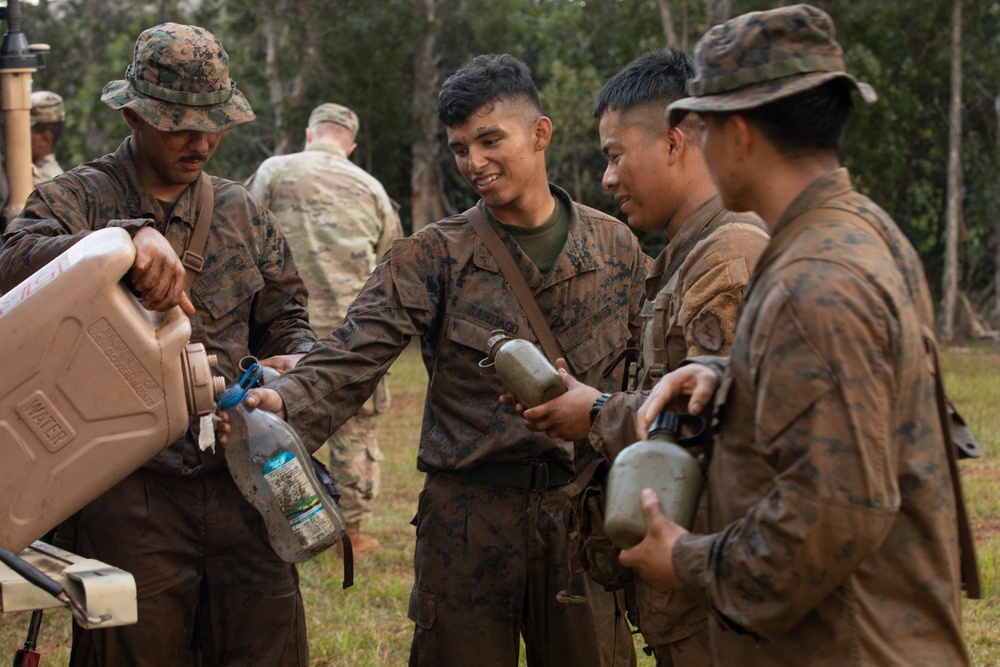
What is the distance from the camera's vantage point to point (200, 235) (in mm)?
3947

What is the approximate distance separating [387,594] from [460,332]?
279cm

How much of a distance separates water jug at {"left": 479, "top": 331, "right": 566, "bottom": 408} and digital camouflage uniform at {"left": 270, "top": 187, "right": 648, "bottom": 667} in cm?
48

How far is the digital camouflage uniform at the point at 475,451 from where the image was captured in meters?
3.89

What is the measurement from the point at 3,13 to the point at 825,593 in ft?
17.0

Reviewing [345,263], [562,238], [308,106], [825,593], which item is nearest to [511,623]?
[562,238]

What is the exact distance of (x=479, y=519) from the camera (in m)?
3.92

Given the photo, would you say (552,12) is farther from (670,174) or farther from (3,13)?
(670,174)

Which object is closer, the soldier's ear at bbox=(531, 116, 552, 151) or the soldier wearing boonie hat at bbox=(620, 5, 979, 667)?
the soldier wearing boonie hat at bbox=(620, 5, 979, 667)

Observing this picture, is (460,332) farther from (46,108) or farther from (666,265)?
(46,108)

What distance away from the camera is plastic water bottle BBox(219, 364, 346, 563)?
131 inches

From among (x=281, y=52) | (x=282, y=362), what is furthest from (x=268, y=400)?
(x=281, y=52)

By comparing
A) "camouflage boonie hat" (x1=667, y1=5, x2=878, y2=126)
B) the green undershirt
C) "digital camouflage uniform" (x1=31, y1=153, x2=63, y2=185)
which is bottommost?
"digital camouflage uniform" (x1=31, y1=153, x2=63, y2=185)

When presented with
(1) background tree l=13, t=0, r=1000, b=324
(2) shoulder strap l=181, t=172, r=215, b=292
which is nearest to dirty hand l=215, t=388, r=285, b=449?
(2) shoulder strap l=181, t=172, r=215, b=292

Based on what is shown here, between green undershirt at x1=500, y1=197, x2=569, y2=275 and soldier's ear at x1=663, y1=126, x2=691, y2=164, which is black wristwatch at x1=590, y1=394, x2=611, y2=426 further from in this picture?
green undershirt at x1=500, y1=197, x2=569, y2=275
